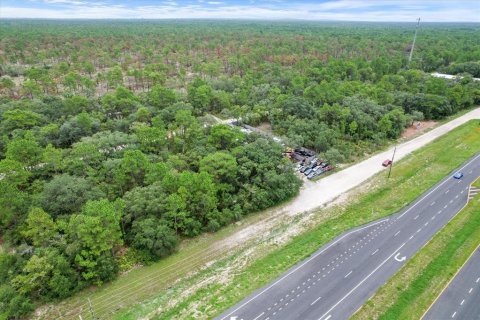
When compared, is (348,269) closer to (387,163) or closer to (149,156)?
(387,163)

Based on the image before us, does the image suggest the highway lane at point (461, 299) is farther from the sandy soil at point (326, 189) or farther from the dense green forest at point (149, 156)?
the dense green forest at point (149, 156)

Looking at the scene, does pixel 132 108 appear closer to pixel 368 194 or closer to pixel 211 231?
pixel 211 231

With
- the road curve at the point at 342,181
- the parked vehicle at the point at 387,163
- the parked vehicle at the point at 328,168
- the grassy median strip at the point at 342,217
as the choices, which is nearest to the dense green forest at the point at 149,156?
the parked vehicle at the point at 328,168

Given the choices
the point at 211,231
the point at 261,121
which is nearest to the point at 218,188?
the point at 211,231

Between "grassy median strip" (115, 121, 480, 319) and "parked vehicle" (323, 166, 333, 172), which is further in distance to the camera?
"parked vehicle" (323, 166, 333, 172)

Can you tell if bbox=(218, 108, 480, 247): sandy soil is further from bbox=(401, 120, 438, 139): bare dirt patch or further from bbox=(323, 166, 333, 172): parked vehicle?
bbox=(401, 120, 438, 139): bare dirt patch

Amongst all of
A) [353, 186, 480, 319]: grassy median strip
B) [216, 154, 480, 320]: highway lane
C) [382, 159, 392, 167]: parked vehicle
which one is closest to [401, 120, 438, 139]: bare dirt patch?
[382, 159, 392, 167]: parked vehicle
